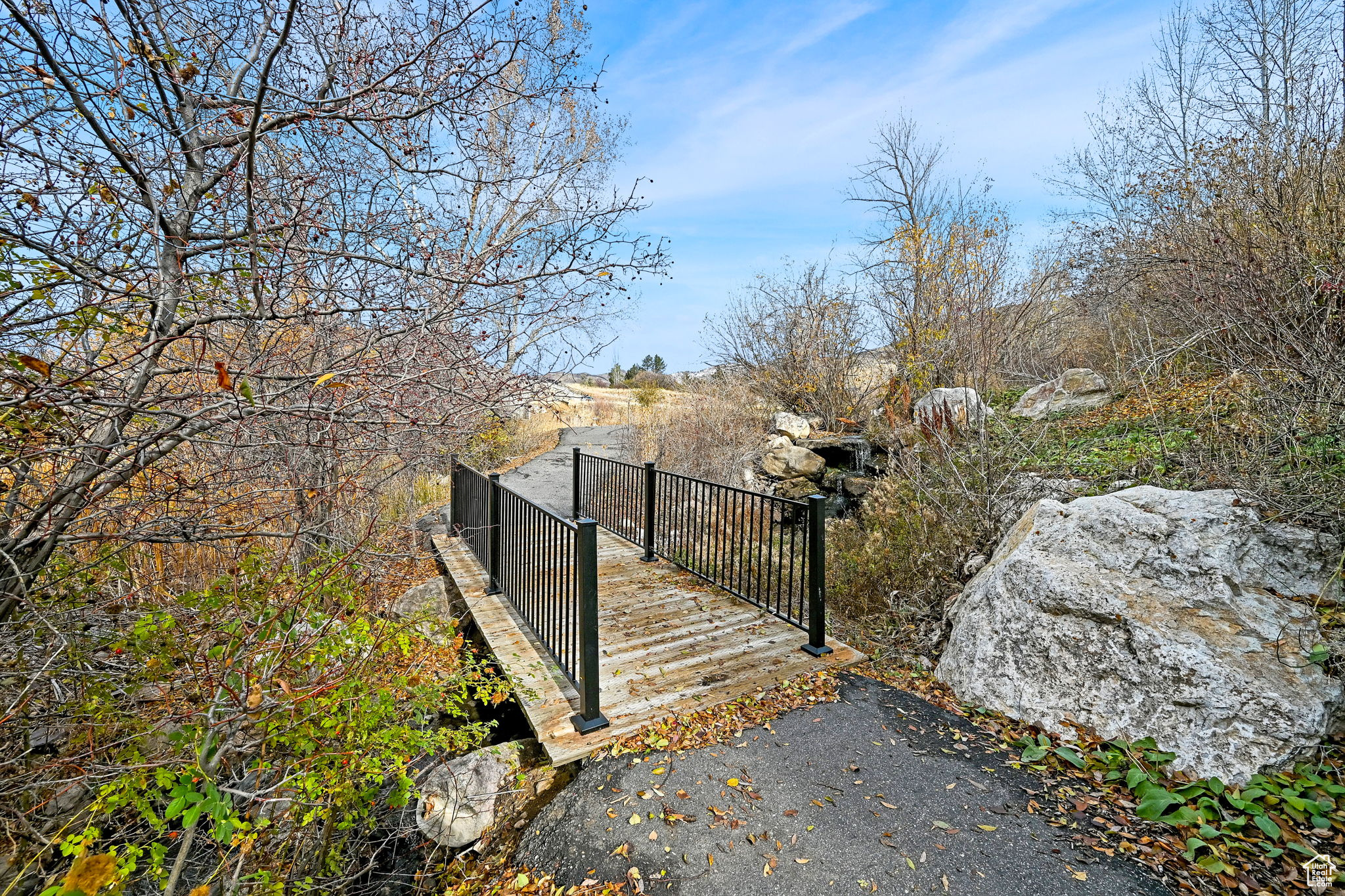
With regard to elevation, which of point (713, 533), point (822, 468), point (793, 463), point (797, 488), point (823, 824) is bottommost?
point (823, 824)

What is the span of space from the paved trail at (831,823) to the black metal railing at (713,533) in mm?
1024

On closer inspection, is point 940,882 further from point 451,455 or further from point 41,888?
point 451,455

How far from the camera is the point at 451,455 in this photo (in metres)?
6.57

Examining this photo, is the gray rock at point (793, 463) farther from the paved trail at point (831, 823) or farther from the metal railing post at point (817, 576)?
the paved trail at point (831, 823)

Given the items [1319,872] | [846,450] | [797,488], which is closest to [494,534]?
[1319,872]

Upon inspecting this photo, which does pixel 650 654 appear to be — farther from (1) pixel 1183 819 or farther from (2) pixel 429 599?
(2) pixel 429 599

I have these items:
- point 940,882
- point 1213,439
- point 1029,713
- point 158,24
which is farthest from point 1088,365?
point 158,24

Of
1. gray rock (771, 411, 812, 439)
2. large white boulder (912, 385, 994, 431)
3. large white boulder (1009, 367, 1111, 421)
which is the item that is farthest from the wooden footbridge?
gray rock (771, 411, 812, 439)

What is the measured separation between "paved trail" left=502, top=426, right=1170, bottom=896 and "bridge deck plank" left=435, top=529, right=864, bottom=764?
368mm

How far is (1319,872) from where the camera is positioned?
6.78 feet

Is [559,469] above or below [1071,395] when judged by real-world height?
below

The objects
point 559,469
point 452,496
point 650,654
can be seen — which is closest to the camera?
point 650,654

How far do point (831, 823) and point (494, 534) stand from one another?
370cm

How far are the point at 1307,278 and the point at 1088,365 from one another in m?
7.24
